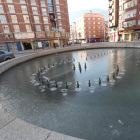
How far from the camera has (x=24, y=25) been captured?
32094 millimetres

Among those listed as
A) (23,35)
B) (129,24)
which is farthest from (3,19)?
(129,24)

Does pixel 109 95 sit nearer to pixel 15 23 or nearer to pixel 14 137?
pixel 14 137

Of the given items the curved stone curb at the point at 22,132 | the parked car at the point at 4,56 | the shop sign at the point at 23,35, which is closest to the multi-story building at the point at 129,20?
the shop sign at the point at 23,35

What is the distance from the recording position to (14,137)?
2143mm

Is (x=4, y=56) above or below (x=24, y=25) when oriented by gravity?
below

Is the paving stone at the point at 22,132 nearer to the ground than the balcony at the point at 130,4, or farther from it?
nearer to the ground

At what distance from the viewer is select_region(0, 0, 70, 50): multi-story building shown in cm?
3012

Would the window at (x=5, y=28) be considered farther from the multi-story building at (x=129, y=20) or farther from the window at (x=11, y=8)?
the multi-story building at (x=129, y=20)

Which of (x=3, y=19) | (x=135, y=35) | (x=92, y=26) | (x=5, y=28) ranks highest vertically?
(x=92, y=26)

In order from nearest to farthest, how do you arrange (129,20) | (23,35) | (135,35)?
(23,35) → (129,20) → (135,35)

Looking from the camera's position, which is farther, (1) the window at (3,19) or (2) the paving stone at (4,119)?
(1) the window at (3,19)

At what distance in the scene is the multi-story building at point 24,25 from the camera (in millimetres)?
30125

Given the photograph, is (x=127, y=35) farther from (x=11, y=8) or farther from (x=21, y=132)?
(x=21, y=132)

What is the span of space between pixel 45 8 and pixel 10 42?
1710 cm
